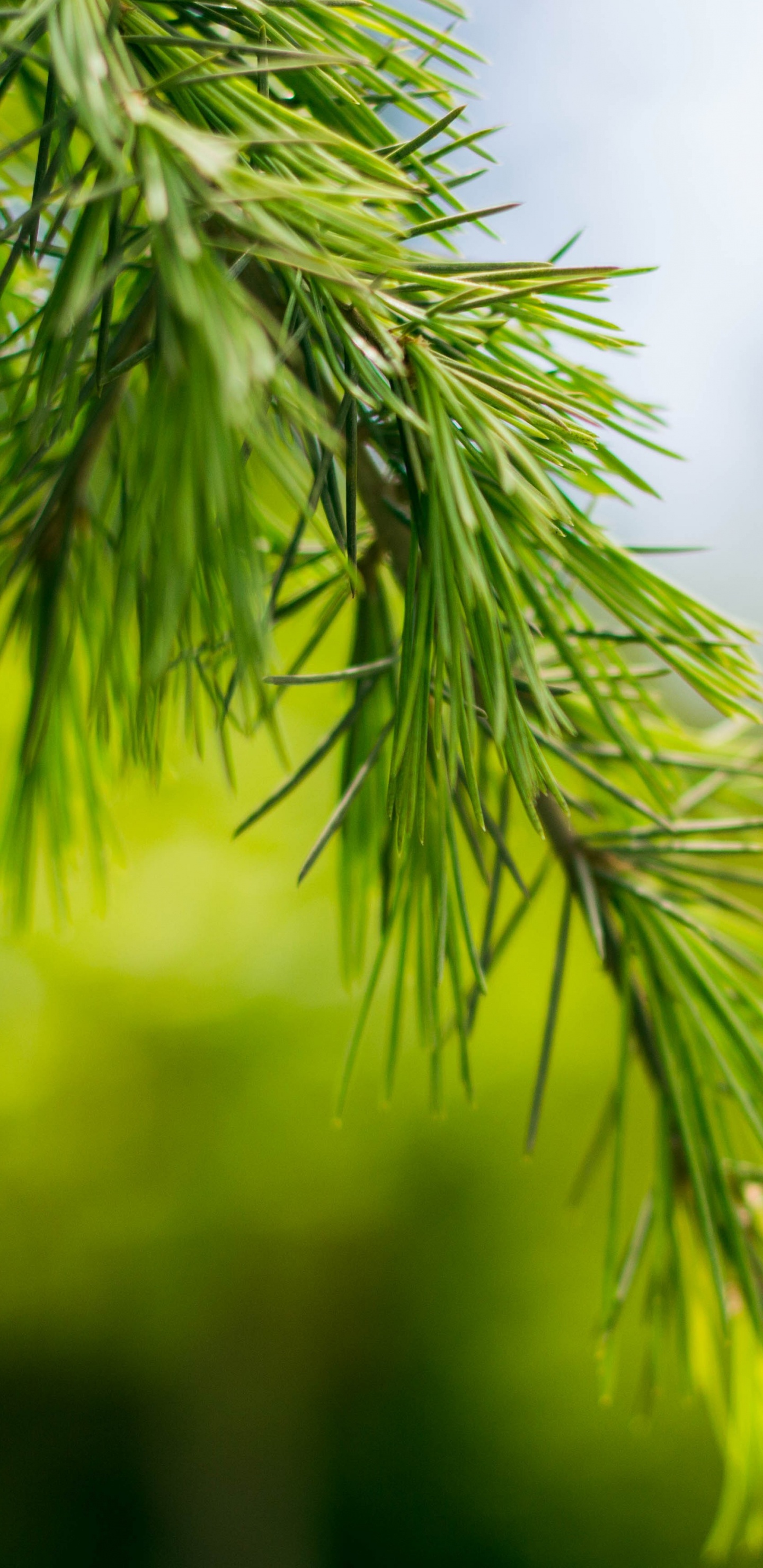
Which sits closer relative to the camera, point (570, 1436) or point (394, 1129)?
point (394, 1129)

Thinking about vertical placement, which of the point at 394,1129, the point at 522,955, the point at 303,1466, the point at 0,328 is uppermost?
the point at 0,328

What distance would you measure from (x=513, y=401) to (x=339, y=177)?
50 millimetres

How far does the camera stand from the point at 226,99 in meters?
0.19

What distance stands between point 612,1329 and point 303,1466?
8.10 feet

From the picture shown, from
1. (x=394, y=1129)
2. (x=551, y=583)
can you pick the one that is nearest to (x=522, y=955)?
(x=394, y=1129)

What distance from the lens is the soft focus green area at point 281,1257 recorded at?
5.50 feet

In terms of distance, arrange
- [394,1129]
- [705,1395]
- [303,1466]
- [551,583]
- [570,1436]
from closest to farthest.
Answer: [551,583] < [705,1395] < [394,1129] < [570,1436] < [303,1466]

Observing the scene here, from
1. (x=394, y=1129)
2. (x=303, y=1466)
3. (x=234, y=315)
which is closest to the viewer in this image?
(x=234, y=315)

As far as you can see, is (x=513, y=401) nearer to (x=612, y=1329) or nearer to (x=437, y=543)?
(x=437, y=543)

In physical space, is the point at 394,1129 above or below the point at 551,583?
below

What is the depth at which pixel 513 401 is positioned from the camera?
0.20 meters

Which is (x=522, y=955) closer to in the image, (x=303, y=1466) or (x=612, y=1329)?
(x=303, y=1466)

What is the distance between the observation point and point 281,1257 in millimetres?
2096

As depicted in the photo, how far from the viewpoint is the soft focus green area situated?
5.50ft
